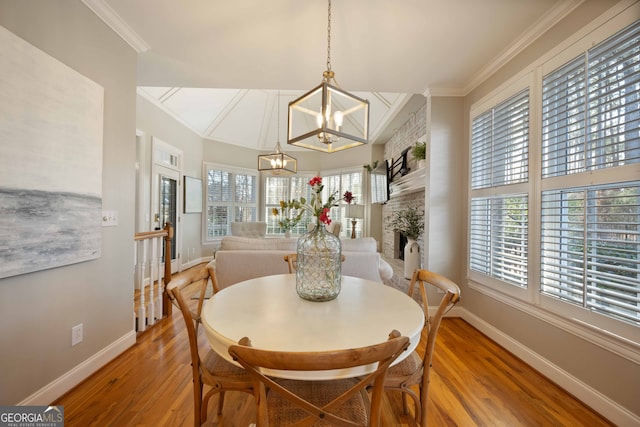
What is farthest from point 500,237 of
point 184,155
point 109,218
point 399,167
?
point 184,155

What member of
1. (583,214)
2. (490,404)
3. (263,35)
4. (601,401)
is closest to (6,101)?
(263,35)

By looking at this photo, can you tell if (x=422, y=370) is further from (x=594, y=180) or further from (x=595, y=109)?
(x=595, y=109)

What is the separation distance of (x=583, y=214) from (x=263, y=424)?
2.16 metres

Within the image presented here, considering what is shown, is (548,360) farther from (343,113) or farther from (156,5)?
(156,5)

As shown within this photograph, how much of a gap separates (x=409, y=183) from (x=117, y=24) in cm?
387

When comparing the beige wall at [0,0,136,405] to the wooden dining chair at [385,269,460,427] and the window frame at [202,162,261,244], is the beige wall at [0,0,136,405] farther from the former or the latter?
the window frame at [202,162,261,244]

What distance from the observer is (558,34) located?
1.95m

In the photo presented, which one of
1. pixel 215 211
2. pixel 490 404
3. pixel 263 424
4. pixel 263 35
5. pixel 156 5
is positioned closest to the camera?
pixel 263 424

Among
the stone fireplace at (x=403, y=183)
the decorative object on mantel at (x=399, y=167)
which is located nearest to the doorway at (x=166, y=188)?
the stone fireplace at (x=403, y=183)

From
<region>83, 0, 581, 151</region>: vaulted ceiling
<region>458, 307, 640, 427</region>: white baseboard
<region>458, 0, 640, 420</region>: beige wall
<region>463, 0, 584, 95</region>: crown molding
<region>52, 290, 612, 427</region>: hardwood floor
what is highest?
<region>83, 0, 581, 151</region>: vaulted ceiling

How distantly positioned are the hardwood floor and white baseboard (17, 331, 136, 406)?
0.04m

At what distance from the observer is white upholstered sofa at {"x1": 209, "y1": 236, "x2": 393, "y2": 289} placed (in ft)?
8.36

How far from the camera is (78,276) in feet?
5.91

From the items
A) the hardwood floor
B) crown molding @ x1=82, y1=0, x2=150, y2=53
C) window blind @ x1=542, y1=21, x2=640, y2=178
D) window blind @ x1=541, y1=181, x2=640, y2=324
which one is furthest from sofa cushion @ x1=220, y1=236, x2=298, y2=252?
window blind @ x1=542, y1=21, x2=640, y2=178
